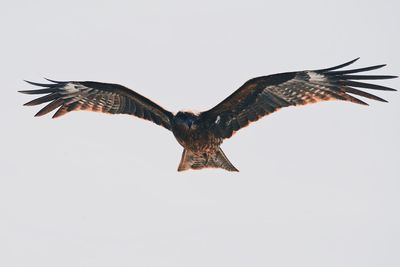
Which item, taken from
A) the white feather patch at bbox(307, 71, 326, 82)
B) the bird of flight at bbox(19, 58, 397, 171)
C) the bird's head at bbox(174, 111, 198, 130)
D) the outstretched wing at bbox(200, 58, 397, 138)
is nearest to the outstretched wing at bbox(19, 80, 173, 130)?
the bird of flight at bbox(19, 58, 397, 171)

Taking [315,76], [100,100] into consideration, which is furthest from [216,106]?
[100,100]

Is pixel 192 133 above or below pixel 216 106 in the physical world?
below

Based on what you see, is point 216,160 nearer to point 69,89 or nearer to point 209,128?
point 209,128

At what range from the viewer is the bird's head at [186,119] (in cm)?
1190

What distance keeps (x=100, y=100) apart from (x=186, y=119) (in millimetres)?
1961

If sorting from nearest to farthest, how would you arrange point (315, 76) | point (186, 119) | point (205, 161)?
point (315, 76) < point (186, 119) < point (205, 161)

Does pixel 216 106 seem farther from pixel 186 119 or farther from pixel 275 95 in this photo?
pixel 275 95

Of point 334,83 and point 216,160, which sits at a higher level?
point 334,83

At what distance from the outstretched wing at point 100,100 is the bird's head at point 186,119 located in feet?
1.64

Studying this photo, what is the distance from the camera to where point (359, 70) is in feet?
36.7

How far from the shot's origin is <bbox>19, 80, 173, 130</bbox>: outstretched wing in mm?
12609

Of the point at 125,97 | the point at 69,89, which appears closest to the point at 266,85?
the point at 125,97

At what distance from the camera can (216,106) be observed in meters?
12.1

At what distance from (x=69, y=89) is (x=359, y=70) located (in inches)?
196
